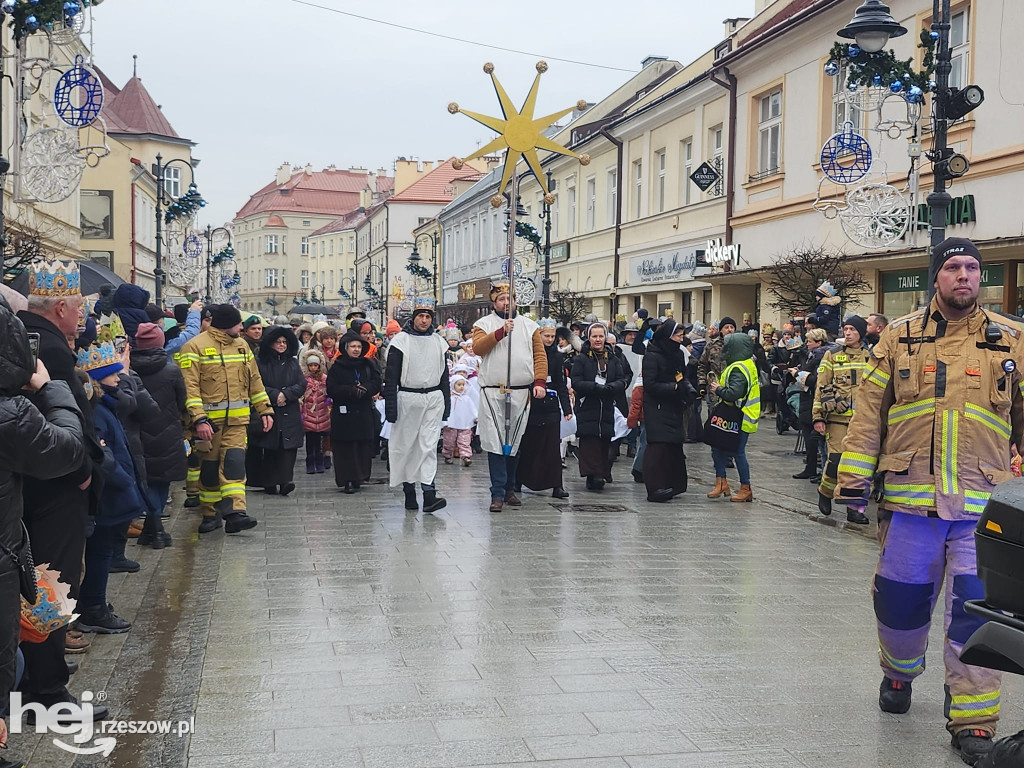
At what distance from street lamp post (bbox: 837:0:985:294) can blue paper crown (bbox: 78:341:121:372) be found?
23.4 feet

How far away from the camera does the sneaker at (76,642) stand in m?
5.75

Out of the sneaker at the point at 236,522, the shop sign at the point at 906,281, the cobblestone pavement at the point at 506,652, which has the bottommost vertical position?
the cobblestone pavement at the point at 506,652

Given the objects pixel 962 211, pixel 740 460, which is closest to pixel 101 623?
pixel 740 460

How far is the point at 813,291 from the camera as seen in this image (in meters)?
18.8

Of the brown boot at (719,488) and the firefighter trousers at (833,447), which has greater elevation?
the firefighter trousers at (833,447)

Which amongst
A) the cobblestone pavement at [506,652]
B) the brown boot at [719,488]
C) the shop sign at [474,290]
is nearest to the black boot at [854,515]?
the cobblestone pavement at [506,652]

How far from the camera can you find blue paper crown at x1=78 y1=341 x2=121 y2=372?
6.36 metres

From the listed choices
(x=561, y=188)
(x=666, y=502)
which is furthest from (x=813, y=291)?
(x=561, y=188)

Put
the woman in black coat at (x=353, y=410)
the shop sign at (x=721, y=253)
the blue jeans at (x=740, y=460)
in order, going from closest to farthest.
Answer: the blue jeans at (x=740, y=460) → the woman in black coat at (x=353, y=410) → the shop sign at (x=721, y=253)

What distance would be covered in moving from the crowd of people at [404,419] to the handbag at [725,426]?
0.02m

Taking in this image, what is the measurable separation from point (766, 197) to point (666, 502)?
1371cm

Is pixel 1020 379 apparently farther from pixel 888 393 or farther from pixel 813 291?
pixel 813 291

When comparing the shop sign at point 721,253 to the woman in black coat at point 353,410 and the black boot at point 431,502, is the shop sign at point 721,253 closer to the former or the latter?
the woman in black coat at point 353,410

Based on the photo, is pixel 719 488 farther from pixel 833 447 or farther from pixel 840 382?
pixel 840 382
